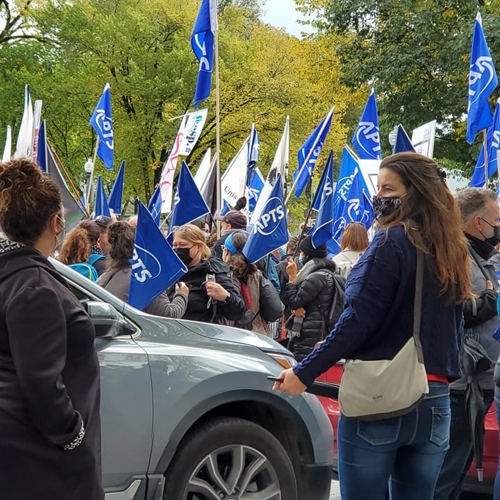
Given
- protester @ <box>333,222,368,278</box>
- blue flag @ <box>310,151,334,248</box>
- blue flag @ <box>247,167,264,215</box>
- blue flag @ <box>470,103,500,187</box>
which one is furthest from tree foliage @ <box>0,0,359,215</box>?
protester @ <box>333,222,368,278</box>

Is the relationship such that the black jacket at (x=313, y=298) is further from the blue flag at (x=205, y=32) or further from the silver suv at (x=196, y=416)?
the blue flag at (x=205, y=32)

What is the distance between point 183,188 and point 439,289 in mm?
5204

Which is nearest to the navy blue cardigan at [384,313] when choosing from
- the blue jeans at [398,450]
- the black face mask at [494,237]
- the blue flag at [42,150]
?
the blue jeans at [398,450]

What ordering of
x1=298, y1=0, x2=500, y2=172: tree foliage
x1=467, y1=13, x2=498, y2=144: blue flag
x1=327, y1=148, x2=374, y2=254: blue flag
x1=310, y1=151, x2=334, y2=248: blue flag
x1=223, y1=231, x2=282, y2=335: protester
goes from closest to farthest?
x1=223, y1=231, x2=282, y2=335: protester < x1=310, y1=151, x2=334, y2=248: blue flag < x1=467, y1=13, x2=498, y2=144: blue flag < x1=327, y1=148, x2=374, y2=254: blue flag < x1=298, y1=0, x2=500, y2=172: tree foliage

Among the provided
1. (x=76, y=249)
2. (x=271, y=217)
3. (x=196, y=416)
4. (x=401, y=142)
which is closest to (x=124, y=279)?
(x=76, y=249)

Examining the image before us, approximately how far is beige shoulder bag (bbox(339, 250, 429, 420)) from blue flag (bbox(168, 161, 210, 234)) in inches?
202

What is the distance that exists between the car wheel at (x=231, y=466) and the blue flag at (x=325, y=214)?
10.5ft

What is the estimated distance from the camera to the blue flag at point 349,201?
9.99 meters

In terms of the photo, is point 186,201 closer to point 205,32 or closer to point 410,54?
point 205,32

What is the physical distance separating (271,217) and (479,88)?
12.2 feet

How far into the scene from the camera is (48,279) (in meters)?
2.36

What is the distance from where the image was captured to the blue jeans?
292 centimetres

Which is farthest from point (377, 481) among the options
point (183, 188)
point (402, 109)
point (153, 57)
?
point (153, 57)

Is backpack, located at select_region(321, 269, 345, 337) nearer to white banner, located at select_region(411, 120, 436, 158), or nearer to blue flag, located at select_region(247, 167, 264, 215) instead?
white banner, located at select_region(411, 120, 436, 158)
